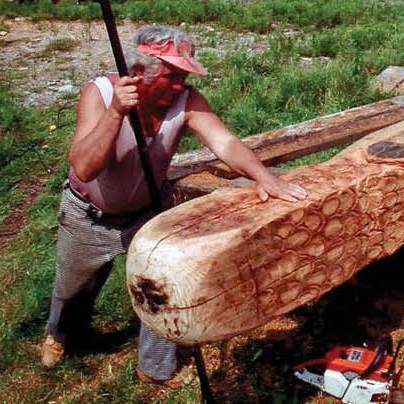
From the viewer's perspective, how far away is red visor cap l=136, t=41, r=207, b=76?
325cm

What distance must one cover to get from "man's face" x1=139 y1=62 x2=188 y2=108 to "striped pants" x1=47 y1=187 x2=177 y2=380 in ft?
1.94

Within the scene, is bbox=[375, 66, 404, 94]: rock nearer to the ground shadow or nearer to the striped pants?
the ground shadow

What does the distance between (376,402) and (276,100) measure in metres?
4.00

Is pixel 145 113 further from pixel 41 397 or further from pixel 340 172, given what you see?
pixel 41 397

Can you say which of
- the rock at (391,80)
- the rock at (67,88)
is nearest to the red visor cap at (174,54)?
the rock at (391,80)

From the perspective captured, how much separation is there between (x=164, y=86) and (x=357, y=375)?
1399 mm

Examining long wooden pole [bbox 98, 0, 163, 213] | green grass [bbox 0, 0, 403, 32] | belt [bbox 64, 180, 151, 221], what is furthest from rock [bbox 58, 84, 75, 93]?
long wooden pole [bbox 98, 0, 163, 213]

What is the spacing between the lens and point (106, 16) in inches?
123

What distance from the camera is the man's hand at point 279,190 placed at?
3123 millimetres

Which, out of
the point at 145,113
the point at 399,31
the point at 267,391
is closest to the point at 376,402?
the point at 267,391

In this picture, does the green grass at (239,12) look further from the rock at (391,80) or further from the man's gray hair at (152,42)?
the man's gray hair at (152,42)

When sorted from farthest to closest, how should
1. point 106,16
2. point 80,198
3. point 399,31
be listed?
point 399,31, point 80,198, point 106,16

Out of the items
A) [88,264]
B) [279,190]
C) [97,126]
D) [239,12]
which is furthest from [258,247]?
[239,12]

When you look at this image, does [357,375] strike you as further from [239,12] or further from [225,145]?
[239,12]
